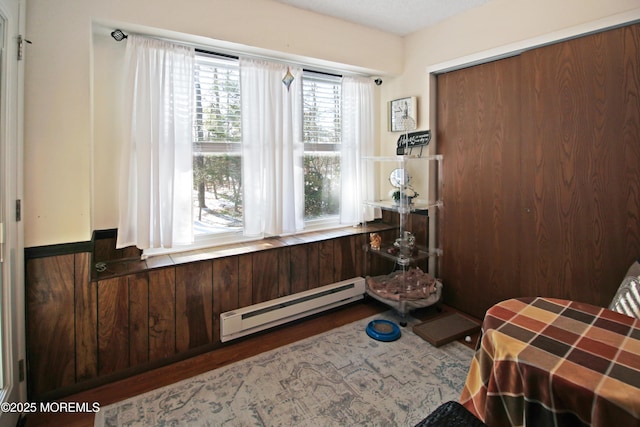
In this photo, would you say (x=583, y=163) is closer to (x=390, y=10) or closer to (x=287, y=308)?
(x=390, y=10)

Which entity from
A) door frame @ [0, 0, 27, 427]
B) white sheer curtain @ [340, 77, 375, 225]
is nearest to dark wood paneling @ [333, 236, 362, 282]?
white sheer curtain @ [340, 77, 375, 225]

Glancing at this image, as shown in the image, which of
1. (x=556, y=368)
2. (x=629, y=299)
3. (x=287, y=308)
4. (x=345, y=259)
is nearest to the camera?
(x=556, y=368)

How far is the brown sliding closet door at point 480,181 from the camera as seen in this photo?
2748 mm

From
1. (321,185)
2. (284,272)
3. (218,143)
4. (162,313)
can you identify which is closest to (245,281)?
(284,272)

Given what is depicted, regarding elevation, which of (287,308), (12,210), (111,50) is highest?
(111,50)

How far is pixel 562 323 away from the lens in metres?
1.39

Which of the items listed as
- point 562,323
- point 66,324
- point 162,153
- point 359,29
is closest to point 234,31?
point 162,153

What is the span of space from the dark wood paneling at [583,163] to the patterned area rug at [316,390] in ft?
3.06

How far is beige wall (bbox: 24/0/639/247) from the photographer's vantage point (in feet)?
6.35

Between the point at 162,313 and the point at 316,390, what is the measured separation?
1.12 m

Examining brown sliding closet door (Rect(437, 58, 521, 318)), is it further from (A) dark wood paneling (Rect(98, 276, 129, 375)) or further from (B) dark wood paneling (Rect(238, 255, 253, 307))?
(A) dark wood paneling (Rect(98, 276, 129, 375))

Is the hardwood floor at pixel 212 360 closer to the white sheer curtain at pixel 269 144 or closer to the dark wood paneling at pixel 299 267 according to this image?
the dark wood paneling at pixel 299 267

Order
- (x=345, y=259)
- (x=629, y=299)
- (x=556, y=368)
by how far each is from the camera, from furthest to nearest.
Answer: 1. (x=345, y=259)
2. (x=629, y=299)
3. (x=556, y=368)

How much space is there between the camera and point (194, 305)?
2465mm
